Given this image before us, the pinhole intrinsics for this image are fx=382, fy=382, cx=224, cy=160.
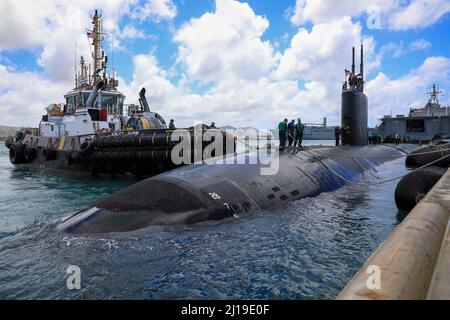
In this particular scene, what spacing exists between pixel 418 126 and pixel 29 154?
158ft

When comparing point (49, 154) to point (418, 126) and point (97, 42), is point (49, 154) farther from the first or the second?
point (418, 126)

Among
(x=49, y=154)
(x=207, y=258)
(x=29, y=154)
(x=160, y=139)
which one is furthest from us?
(x=29, y=154)

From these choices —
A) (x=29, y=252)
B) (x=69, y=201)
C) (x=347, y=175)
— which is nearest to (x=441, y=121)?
(x=347, y=175)

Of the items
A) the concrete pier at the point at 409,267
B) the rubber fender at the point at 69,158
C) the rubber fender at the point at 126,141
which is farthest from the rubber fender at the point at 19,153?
the concrete pier at the point at 409,267

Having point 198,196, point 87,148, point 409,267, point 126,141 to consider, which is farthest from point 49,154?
point 409,267

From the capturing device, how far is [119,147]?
1772cm

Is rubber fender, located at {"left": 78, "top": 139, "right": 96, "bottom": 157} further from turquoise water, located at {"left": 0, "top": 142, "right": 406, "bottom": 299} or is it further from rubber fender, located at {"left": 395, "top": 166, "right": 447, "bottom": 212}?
rubber fender, located at {"left": 395, "top": 166, "right": 447, "bottom": 212}

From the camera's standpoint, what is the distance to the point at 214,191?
7328 millimetres

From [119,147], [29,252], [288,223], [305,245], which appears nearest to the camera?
[29,252]

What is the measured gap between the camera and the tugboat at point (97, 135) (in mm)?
16828

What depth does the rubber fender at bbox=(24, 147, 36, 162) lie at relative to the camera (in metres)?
25.0

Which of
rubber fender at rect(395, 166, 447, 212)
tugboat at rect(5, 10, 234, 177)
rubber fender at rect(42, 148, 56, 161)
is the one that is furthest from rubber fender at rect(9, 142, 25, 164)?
rubber fender at rect(395, 166, 447, 212)
